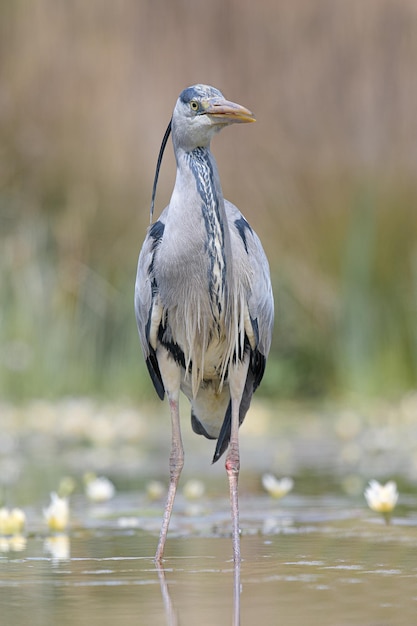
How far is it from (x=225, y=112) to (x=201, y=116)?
0.33ft

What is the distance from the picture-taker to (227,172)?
1238 centimetres

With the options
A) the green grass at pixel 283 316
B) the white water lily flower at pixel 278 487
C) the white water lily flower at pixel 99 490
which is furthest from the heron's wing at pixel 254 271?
the green grass at pixel 283 316

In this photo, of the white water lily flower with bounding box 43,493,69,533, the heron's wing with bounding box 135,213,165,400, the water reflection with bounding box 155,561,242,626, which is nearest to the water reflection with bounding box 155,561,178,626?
the water reflection with bounding box 155,561,242,626

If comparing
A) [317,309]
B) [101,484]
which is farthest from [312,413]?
[101,484]

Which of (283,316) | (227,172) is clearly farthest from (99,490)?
(227,172)

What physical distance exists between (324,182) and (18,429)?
4173mm

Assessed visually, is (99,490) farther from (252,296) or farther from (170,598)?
(170,598)

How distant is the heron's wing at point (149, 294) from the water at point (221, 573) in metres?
0.75

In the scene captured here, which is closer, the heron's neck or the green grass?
the heron's neck

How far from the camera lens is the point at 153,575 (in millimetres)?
4203

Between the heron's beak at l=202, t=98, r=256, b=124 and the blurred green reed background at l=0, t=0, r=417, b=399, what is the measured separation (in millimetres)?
6131

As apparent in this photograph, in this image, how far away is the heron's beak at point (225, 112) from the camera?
4785 millimetres

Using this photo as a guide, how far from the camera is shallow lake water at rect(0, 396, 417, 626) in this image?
139 inches

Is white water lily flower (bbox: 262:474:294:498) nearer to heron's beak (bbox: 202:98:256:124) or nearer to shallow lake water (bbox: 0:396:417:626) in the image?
shallow lake water (bbox: 0:396:417:626)
